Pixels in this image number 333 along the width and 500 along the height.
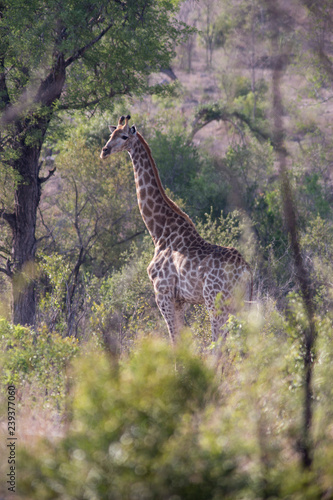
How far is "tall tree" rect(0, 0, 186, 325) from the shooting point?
1002 cm

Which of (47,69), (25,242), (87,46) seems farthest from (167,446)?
(47,69)

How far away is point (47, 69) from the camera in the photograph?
35.7ft

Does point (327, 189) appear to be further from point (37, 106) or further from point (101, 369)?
point (101, 369)

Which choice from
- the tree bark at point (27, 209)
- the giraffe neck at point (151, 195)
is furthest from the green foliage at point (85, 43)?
the giraffe neck at point (151, 195)

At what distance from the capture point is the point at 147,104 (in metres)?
38.0

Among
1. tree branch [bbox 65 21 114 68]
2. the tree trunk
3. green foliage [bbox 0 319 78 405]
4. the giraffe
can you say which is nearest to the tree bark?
the tree trunk

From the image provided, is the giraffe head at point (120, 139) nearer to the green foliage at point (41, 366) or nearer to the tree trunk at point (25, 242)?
the green foliage at point (41, 366)

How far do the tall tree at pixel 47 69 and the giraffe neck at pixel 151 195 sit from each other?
2.69 meters

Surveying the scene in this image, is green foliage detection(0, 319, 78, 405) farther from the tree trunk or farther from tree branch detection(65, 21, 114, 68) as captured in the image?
tree branch detection(65, 21, 114, 68)

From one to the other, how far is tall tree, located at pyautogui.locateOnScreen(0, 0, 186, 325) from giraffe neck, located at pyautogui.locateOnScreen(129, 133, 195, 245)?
106 inches

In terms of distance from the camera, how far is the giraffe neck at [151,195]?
8.35 meters

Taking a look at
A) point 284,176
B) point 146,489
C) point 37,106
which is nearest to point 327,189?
point 37,106

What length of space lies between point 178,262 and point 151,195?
4.10 feet

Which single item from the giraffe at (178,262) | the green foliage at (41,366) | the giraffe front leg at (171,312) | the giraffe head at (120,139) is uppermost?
the giraffe head at (120,139)
